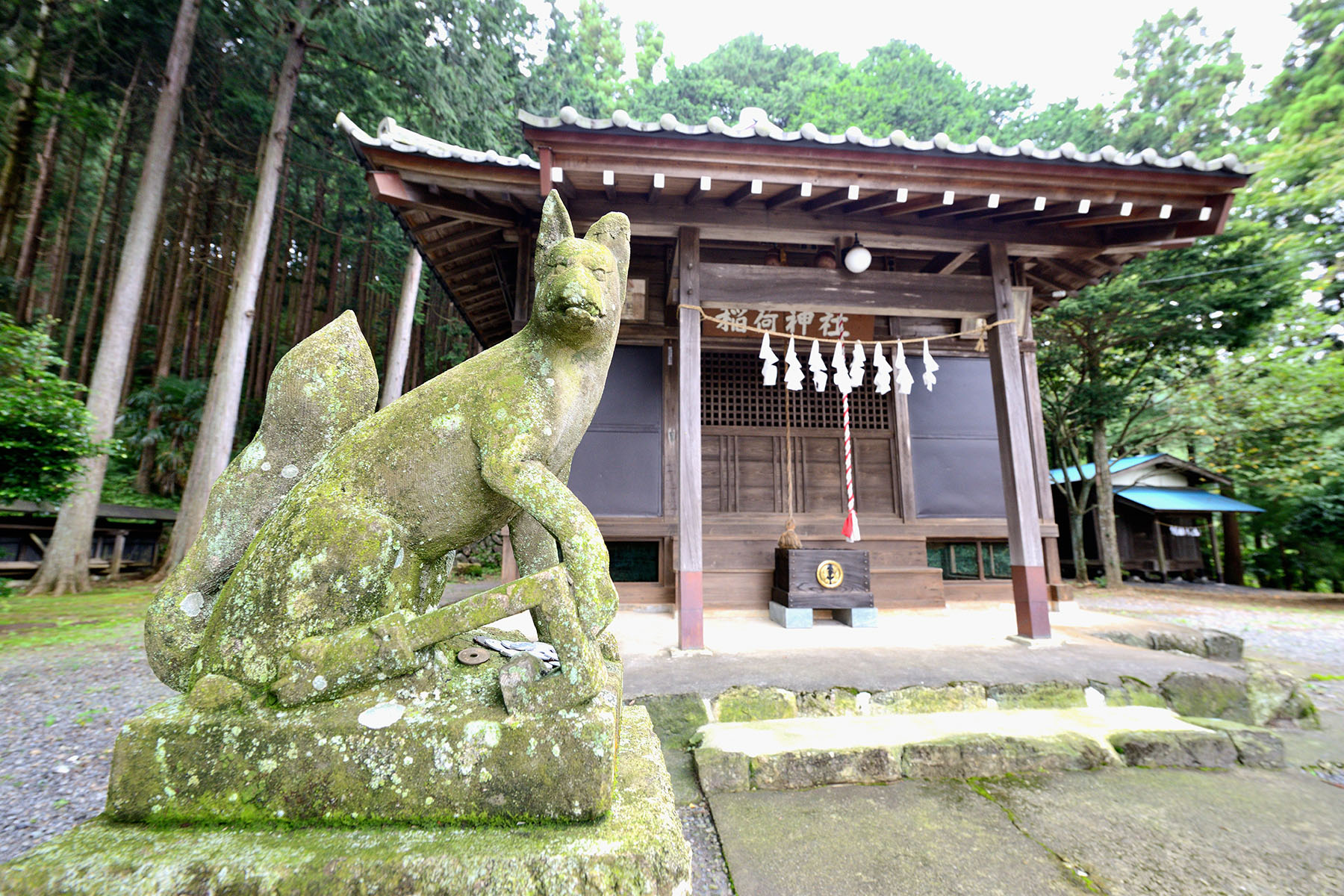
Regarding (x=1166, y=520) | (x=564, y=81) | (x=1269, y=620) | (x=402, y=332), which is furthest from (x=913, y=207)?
(x=1166, y=520)

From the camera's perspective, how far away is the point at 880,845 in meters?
2.16

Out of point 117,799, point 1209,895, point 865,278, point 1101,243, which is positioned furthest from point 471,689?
point 1101,243

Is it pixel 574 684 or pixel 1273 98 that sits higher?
pixel 1273 98

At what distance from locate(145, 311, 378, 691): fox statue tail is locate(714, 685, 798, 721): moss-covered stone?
8.13 feet

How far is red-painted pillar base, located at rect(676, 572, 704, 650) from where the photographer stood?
429 cm

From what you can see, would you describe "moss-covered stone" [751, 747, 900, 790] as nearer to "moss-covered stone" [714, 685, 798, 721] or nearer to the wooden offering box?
"moss-covered stone" [714, 685, 798, 721]

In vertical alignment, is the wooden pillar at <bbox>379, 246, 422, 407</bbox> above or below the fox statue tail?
above

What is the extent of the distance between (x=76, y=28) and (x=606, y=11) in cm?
1756

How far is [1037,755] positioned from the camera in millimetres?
2799

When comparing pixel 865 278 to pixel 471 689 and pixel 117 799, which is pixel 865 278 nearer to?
pixel 471 689

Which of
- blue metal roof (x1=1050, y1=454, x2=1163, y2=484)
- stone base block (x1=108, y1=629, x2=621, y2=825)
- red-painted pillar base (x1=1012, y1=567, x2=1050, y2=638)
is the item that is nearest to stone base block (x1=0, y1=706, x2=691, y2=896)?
stone base block (x1=108, y1=629, x2=621, y2=825)

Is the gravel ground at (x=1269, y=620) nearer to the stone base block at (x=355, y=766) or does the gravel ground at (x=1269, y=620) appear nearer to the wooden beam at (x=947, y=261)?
the wooden beam at (x=947, y=261)

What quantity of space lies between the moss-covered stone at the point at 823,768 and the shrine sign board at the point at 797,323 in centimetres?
437

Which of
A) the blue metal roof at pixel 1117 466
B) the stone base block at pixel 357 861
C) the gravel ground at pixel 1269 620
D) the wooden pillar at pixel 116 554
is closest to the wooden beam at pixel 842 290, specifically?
the gravel ground at pixel 1269 620
